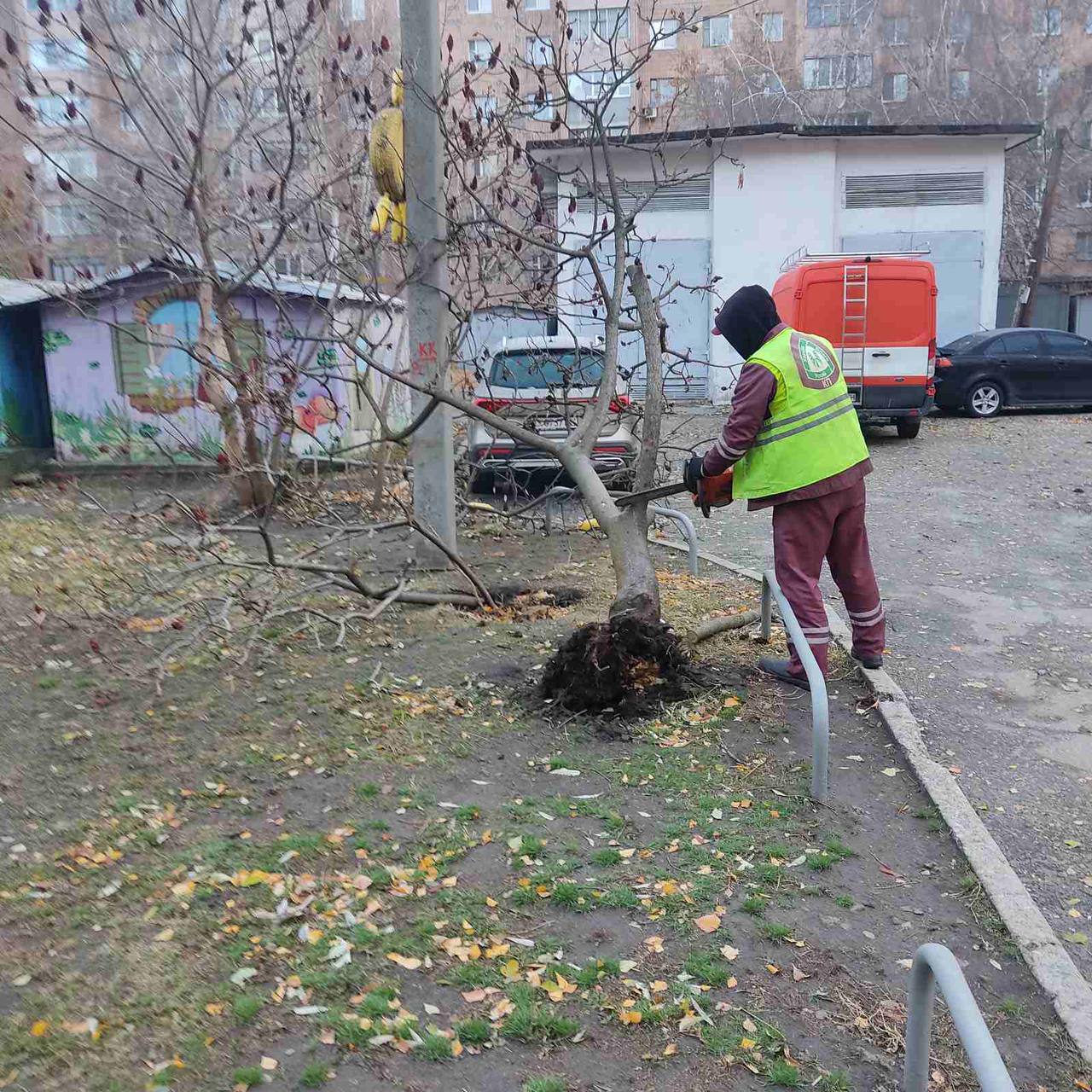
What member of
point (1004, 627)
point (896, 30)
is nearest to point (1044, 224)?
point (896, 30)

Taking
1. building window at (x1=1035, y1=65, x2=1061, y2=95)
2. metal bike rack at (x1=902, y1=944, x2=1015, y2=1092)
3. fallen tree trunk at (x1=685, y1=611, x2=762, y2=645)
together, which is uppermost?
building window at (x1=1035, y1=65, x2=1061, y2=95)

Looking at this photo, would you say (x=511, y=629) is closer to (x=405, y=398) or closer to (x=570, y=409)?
(x=570, y=409)

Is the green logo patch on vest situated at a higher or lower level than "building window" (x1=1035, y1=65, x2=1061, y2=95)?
lower

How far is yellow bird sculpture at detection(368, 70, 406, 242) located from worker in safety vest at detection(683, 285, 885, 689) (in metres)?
2.95

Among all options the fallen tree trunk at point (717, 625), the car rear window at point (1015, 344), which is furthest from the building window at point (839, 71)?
the fallen tree trunk at point (717, 625)

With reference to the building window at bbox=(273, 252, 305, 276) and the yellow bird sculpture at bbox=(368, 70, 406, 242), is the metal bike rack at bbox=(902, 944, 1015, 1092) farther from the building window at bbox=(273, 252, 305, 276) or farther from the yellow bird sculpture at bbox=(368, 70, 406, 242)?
the building window at bbox=(273, 252, 305, 276)

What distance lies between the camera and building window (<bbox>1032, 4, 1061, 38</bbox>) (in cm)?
3447

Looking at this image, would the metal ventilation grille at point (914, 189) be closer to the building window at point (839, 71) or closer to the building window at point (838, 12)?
the building window at point (839, 71)

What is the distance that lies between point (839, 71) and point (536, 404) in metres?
34.0

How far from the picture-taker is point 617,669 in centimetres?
485

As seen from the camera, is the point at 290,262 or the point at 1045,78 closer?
the point at 290,262

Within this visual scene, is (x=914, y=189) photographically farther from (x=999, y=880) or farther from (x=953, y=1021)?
(x=953, y=1021)

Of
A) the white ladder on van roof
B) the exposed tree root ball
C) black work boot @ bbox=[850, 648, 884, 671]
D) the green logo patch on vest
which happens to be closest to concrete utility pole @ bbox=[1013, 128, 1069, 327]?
the white ladder on van roof

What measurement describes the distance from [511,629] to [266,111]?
10.4 meters
